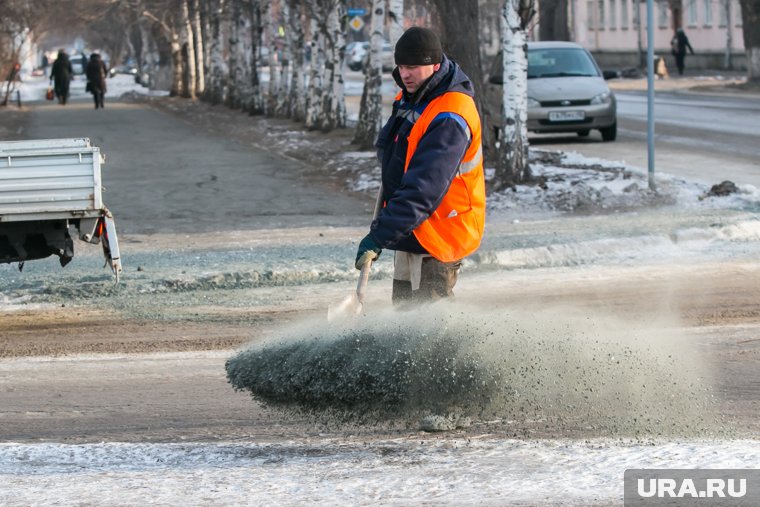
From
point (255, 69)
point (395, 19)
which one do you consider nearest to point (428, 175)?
point (395, 19)

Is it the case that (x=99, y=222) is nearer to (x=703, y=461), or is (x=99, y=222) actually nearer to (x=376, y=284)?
(x=376, y=284)

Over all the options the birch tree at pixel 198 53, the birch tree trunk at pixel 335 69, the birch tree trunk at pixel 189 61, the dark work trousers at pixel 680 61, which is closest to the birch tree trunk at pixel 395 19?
the birch tree trunk at pixel 335 69

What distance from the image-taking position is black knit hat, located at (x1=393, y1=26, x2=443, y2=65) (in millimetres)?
4758

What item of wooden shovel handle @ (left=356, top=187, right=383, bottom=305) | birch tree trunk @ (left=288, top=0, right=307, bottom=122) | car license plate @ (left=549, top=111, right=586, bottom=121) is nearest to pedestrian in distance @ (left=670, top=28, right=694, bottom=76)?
birch tree trunk @ (left=288, top=0, right=307, bottom=122)

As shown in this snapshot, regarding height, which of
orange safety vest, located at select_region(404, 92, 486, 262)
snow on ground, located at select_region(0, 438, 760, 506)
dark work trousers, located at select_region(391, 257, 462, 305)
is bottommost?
snow on ground, located at select_region(0, 438, 760, 506)

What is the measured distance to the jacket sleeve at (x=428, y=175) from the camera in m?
4.72

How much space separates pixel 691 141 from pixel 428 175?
18.1 meters

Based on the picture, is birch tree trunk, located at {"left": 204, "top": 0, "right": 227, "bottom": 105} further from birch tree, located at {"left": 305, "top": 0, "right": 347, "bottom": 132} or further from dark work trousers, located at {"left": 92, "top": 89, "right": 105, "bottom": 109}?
birch tree, located at {"left": 305, "top": 0, "right": 347, "bottom": 132}

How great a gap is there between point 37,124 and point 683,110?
1711 centimetres

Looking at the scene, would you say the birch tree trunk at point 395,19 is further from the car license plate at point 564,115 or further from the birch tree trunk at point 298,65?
the birch tree trunk at point 298,65

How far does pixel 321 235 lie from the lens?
12.5 m

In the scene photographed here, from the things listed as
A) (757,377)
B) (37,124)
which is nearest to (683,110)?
(37,124)

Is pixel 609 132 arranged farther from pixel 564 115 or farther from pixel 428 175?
pixel 428 175

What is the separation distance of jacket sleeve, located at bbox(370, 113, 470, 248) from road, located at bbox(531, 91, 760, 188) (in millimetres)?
11407
